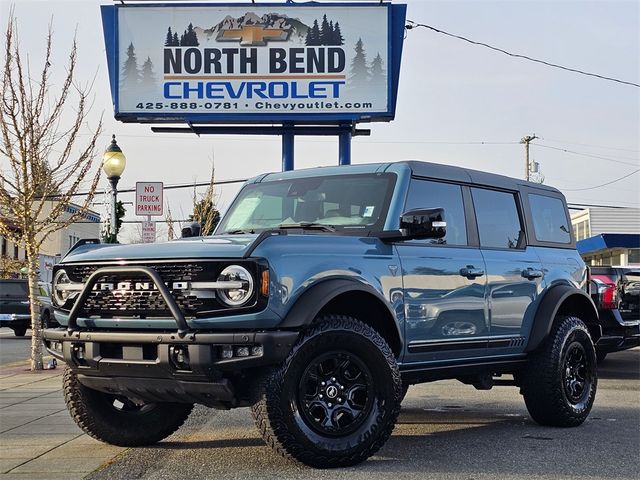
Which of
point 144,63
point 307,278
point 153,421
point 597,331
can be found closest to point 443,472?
point 307,278

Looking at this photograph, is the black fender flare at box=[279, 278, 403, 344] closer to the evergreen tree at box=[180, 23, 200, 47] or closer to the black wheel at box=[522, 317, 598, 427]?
the black wheel at box=[522, 317, 598, 427]

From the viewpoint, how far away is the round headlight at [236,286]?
543cm

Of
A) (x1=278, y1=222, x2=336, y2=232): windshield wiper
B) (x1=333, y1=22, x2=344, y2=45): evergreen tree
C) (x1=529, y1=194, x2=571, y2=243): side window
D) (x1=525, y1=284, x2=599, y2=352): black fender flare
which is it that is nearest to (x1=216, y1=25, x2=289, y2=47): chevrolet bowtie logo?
(x1=333, y1=22, x2=344, y2=45): evergreen tree

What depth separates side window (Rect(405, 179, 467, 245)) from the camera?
700 centimetres

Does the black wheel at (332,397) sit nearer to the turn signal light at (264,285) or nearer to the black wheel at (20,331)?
the turn signal light at (264,285)

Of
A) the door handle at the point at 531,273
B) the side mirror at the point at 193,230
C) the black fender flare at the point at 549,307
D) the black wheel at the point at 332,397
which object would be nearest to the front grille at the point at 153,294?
the black wheel at the point at 332,397

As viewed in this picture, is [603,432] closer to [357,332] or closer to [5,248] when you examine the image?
[357,332]

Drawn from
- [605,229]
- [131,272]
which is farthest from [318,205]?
[605,229]

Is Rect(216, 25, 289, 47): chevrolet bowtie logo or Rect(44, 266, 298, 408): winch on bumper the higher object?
Rect(216, 25, 289, 47): chevrolet bowtie logo

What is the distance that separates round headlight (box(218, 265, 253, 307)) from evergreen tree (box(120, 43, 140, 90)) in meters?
15.4

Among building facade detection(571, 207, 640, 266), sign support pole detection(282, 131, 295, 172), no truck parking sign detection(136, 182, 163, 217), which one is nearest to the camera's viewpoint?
no truck parking sign detection(136, 182, 163, 217)

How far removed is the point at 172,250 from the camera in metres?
5.70

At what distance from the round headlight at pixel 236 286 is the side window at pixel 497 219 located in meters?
2.73

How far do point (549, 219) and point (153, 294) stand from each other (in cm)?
449
